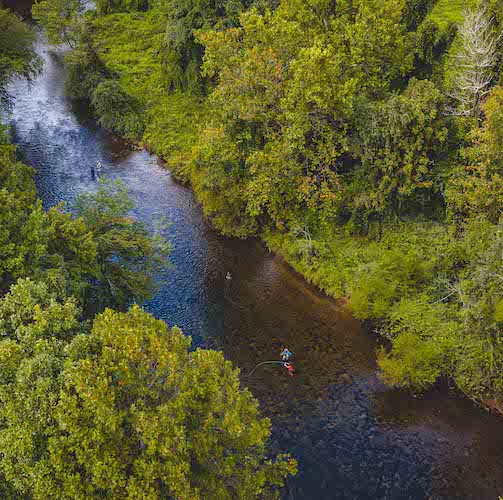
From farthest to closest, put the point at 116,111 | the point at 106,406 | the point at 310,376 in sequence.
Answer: the point at 116,111 < the point at 310,376 < the point at 106,406

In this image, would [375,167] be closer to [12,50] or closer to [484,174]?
[484,174]

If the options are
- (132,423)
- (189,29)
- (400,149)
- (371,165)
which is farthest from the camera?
(189,29)

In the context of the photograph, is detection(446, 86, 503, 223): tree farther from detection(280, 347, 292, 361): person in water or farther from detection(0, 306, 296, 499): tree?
detection(0, 306, 296, 499): tree

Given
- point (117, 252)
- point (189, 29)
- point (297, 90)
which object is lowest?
point (117, 252)

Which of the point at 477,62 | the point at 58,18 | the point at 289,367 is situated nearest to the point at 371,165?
the point at 477,62

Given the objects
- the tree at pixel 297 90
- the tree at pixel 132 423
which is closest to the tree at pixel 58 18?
the tree at pixel 297 90

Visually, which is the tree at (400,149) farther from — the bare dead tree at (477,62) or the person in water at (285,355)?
the person in water at (285,355)

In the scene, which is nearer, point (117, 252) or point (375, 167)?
point (117, 252)
